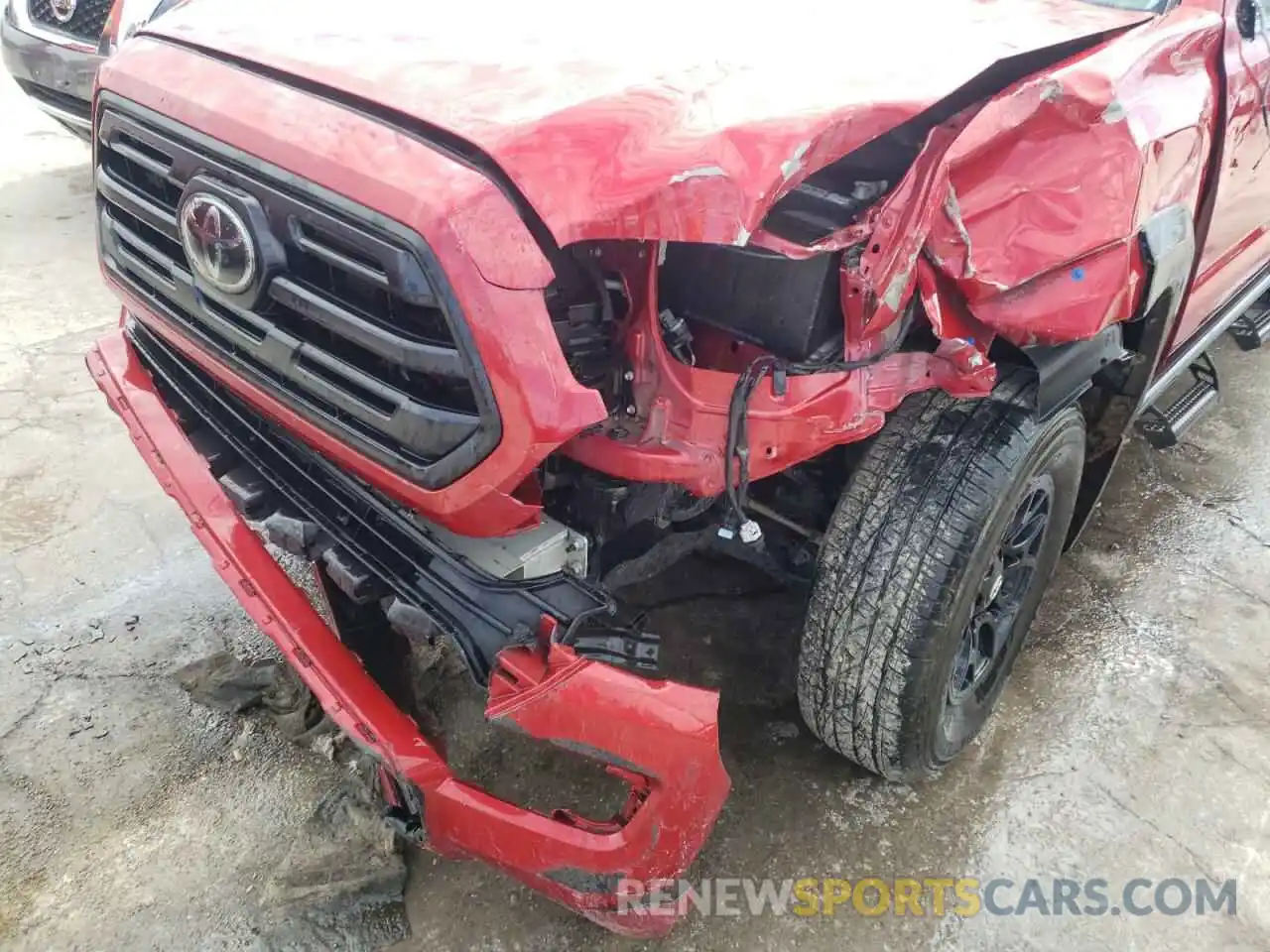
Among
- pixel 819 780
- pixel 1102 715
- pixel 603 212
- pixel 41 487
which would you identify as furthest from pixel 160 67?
pixel 1102 715

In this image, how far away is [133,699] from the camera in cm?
242

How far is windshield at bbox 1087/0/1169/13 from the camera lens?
2.07 m

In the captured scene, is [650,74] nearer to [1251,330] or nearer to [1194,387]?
[1194,387]

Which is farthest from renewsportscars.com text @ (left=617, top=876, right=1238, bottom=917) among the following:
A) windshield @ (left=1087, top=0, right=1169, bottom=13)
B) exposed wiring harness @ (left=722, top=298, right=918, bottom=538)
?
windshield @ (left=1087, top=0, right=1169, bottom=13)

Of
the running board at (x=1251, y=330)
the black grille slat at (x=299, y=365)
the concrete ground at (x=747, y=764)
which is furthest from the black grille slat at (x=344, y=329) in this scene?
the running board at (x=1251, y=330)

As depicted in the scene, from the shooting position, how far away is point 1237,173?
2318mm

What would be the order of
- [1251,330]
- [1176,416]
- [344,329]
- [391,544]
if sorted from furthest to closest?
1. [1251,330]
2. [1176,416]
3. [391,544]
4. [344,329]

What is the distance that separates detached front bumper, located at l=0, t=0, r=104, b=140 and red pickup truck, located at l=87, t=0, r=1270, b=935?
3.32 m

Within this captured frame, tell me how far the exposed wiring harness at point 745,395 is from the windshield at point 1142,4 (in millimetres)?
1056

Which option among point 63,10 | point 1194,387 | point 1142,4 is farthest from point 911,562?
point 63,10

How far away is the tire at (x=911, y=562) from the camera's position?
6.15 feet

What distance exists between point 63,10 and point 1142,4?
5064 mm

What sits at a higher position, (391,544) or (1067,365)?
(1067,365)

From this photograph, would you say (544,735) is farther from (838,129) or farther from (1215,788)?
(1215,788)
